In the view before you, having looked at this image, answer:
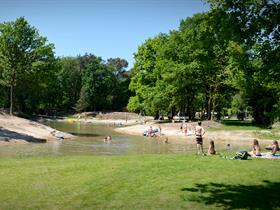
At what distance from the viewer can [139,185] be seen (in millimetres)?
13984

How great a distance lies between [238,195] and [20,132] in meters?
36.1

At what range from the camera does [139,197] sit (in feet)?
41.0

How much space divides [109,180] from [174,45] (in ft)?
185

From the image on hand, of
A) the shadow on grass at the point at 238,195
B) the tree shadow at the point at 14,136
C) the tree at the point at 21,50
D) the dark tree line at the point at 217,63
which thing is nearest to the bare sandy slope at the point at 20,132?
the tree shadow at the point at 14,136

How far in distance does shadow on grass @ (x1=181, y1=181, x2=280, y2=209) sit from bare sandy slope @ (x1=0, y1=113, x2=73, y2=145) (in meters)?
28.4

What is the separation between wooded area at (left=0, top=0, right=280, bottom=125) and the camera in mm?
11641

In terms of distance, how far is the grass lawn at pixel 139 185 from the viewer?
38.8 feet

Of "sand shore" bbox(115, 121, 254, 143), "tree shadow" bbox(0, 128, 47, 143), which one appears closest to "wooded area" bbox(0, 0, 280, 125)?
"sand shore" bbox(115, 121, 254, 143)

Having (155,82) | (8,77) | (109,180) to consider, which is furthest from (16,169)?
(155,82)

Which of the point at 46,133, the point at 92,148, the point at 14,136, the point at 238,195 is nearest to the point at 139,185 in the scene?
the point at 238,195

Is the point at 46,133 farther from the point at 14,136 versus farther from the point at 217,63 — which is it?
the point at 217,63

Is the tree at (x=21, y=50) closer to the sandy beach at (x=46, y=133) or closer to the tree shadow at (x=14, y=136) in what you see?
the sandy beach at (x=46, y=133)

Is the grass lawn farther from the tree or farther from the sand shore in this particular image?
the tree

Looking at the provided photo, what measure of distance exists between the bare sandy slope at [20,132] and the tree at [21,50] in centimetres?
1325
